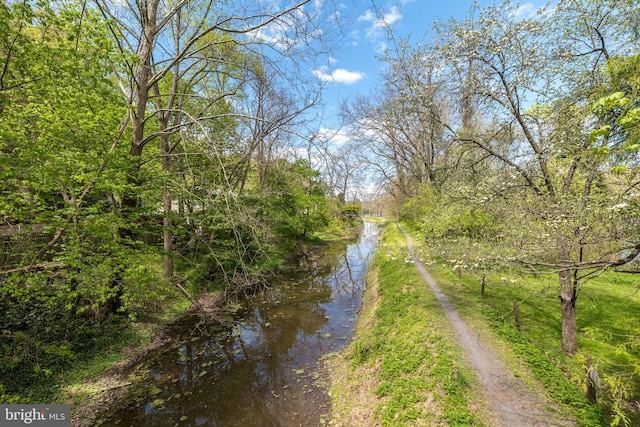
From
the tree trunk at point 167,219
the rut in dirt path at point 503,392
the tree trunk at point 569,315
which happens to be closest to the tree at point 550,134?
the tree trunk at point 569,315

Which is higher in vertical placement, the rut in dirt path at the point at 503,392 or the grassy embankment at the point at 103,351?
the grassy embankment at the point at 103,351

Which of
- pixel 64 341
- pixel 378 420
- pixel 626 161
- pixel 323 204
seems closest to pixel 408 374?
pixel 378 420

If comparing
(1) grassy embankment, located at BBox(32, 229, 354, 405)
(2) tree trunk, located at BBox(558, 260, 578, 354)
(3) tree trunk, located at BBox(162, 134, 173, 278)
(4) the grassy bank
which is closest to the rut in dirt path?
(4) the grassy bank

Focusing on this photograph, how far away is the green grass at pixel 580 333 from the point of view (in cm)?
441

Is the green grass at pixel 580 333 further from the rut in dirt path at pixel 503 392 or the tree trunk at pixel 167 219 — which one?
the tree trunk at pixel 167 219

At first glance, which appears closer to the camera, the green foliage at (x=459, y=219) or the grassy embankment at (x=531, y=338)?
the grassy embankment at (x=531, y=338)

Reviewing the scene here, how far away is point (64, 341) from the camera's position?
6.89 m

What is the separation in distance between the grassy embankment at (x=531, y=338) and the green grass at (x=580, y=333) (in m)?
0.02

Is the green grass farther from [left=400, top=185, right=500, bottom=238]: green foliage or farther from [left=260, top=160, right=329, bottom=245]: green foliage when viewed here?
[left=260, top=160, right=329, bottom=245]: green foliage

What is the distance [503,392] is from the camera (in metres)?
5.11

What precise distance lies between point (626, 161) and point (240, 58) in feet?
33.7

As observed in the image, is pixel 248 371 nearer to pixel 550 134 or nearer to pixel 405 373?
pixel 405 373

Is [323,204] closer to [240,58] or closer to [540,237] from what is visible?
[240,58]

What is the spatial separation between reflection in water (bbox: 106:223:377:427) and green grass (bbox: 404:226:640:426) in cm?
469
